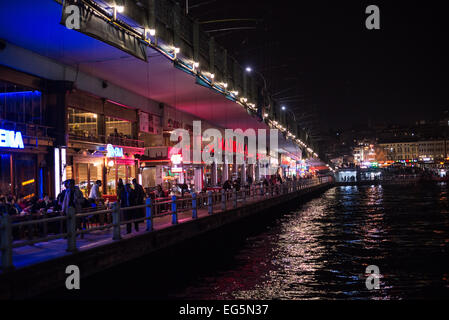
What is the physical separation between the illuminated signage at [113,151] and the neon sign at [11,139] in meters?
6.14

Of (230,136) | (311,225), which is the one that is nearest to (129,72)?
(311,225)

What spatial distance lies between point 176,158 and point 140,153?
2333 mm

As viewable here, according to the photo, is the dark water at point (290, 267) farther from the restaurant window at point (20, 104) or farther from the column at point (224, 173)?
the column at point (224, 173)

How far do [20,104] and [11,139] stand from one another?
8.21ft

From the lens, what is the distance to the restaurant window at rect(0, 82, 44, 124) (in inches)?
711

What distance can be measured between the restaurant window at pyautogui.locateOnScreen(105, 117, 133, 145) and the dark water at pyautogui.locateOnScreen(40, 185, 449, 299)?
837 centimetres

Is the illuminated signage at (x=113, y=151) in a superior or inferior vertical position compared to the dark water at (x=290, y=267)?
superior

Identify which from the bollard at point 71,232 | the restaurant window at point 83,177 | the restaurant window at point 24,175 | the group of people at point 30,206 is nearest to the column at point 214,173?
the restaurant window at point 83,177

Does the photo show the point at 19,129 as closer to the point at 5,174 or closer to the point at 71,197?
the point at 5,174

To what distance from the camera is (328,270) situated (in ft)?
43.2

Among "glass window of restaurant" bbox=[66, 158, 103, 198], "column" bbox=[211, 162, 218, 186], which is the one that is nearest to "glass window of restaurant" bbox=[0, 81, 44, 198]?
"glass window of restaurant" bbox=[66, 158, 103, 198]

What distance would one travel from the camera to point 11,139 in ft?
54.8

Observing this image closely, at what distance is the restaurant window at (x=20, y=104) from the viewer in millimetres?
18062

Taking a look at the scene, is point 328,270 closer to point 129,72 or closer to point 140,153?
point 129,72
